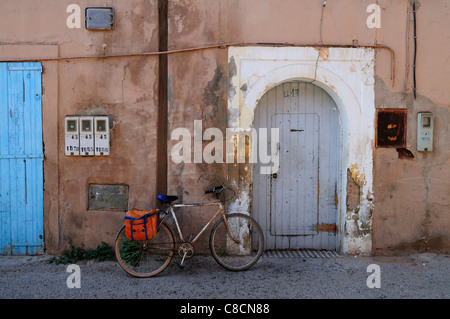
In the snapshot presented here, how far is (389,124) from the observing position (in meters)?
5.74

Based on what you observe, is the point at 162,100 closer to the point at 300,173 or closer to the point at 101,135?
the point at 101,135

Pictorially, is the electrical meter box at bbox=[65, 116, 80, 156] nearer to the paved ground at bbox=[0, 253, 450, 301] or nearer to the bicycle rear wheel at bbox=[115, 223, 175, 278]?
the bicycle rear wheel at bbox=[115, 223, 175, 278]

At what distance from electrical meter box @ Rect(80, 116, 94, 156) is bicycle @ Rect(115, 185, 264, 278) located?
1344 millimetres

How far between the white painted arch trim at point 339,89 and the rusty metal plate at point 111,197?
64.1 inches

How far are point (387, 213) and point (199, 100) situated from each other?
322 centimetres

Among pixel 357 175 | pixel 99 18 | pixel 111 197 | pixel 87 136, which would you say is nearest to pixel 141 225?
pixel 111 197

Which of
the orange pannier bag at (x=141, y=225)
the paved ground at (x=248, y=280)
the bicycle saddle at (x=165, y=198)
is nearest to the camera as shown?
the paved ground at (x=248, y=280)

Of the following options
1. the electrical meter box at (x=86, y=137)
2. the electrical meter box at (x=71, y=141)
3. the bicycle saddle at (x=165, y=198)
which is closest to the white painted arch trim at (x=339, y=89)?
the bicycle saddle at (x=165, y=198)

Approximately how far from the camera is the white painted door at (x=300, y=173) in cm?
594

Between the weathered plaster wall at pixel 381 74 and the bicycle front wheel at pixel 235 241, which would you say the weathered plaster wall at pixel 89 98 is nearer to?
the weathered plaster wall at pixel 381 74

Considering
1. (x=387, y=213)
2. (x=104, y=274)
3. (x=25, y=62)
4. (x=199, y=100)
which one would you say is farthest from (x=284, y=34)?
(x=104, y=274)

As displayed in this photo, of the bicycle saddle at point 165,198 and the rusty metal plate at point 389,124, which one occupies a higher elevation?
the rusty metal plate at point 389,124

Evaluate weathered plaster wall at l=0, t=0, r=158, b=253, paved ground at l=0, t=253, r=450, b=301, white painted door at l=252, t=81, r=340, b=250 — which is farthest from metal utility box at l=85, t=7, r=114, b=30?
paved ground at l=0, t=253, r=450, b=301

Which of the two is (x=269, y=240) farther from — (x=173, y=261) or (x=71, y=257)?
(x=71, y=257)
